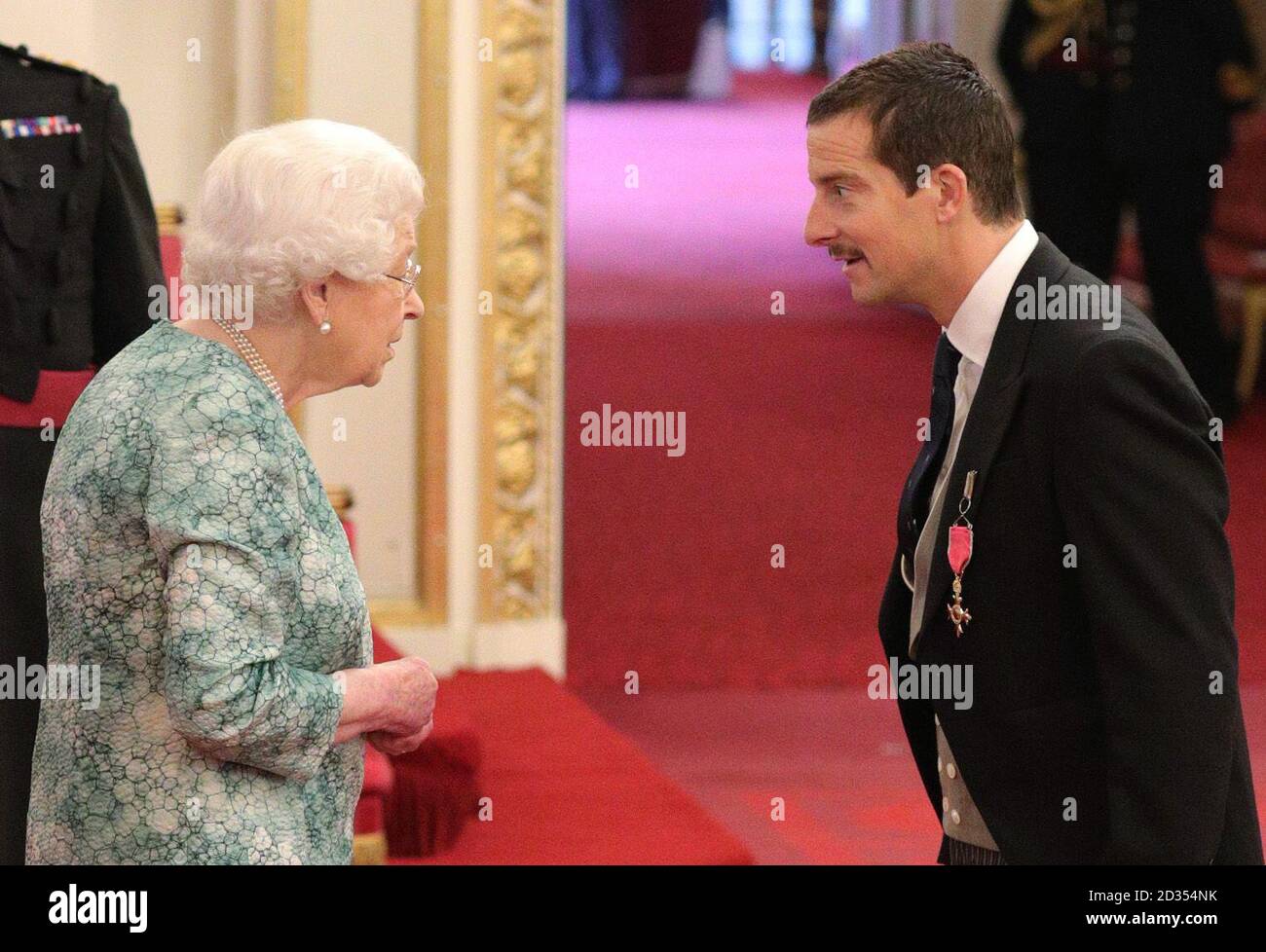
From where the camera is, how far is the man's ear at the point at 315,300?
219cm

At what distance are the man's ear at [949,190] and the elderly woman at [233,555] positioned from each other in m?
0.57

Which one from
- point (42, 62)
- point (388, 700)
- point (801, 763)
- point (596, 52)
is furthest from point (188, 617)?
point (596, 52)

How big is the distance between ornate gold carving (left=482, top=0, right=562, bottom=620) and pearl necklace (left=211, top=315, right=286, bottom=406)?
3.54 metres

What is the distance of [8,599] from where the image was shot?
3480mm

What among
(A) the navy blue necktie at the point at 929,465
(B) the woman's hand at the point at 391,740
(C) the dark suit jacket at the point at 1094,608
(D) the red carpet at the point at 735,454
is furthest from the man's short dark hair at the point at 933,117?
(D) the red carpet at the point at 735,454

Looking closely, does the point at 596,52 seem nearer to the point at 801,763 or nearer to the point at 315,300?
the point at 801,763

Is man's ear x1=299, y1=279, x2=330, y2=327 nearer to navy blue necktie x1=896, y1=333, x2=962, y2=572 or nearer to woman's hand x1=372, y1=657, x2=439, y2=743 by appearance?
woman's hand x1=372, y1=657, x2=439, y2=743

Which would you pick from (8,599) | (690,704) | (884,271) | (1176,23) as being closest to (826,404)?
(1176,23)

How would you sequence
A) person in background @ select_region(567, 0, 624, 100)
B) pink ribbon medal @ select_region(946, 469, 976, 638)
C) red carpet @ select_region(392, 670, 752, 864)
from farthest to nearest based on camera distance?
person in background @ select_region(567, 0, 624, 100) < red carpet @ select_region(392, 670, 752, 864) < pink ribbon medal @ select_region(946, 469, 976, 638)

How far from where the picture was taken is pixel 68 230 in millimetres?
3723

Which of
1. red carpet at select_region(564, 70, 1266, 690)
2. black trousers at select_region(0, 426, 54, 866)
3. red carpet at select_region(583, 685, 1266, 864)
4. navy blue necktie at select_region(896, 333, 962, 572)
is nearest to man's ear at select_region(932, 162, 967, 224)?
navy blue necktie at select_region(896, 333, 962, 572)

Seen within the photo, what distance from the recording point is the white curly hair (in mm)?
A: 2145

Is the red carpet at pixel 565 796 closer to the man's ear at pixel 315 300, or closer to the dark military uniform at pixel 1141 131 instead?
the man's ear at pixel 315 300
